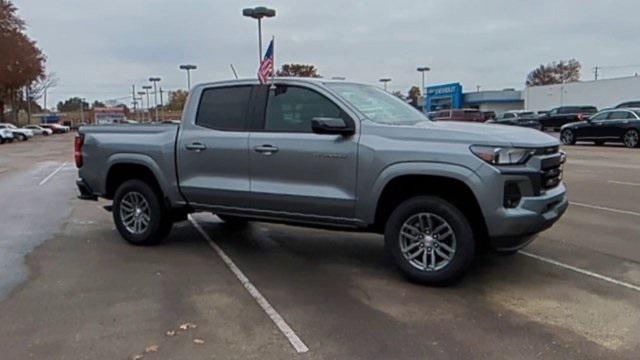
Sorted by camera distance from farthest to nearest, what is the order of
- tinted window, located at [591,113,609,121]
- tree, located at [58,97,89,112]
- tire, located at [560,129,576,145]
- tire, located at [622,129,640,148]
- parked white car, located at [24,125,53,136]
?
tree, located at [58,97,89,112] → parked white car, located at [24,125,53,136] → tire, located at [560,129,576,145] → tinted window, located at [591,113,609,121] → tire, located at [622,129,640,148]

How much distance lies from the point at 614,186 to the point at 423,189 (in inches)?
319

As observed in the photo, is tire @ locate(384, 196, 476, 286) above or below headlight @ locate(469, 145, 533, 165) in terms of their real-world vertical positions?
below

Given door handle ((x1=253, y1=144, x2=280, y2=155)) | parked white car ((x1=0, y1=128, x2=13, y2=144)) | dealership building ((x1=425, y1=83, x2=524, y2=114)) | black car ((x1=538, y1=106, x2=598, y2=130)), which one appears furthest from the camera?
dealership building ((x1=425, y1=83, x2=524, y2=114))

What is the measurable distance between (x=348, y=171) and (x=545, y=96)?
60.4 metres

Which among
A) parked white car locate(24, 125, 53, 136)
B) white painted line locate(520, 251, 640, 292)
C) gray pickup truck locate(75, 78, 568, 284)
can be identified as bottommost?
parked white car locate(24, 125, 53, 136)

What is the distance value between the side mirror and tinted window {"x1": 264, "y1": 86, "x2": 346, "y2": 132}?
0.82 feet

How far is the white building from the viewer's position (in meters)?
50.3

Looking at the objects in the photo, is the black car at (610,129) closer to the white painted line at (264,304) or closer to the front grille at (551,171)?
the front grille at (551,171)

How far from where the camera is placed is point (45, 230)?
833 cm

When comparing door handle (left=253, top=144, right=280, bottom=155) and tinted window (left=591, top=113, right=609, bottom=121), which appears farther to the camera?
tinted window (left=591, top=113, right=609, bottom=121)

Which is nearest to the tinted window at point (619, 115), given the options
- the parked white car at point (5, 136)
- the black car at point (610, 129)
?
the black car at point (610, 129)

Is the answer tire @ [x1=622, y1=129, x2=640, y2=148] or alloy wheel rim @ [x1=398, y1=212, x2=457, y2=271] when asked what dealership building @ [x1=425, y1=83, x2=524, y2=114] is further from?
alloy wheel rim @ [x1=398, y1=212, x2=457, y2=271]

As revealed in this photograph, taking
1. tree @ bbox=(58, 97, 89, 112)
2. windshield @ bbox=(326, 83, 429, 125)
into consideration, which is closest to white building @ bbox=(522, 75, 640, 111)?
windshield @ bbox=(326, 83, 429, 125)

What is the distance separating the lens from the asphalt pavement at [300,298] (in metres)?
4.10
